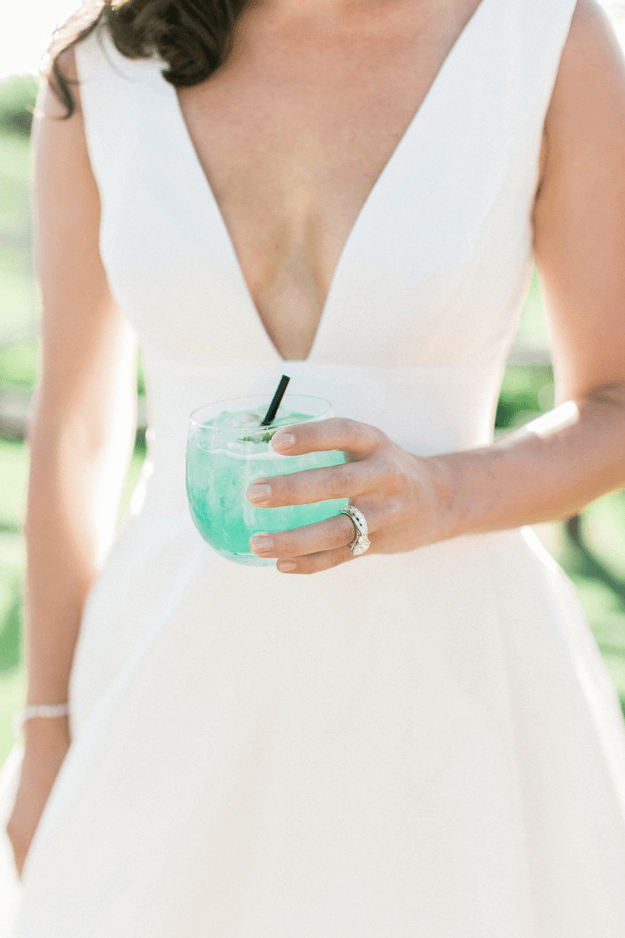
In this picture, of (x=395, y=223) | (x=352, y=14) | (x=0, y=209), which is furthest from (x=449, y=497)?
(x=0, y=209)

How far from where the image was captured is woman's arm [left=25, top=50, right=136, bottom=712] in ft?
5.07

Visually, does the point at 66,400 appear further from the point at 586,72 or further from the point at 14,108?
the point at 14,108

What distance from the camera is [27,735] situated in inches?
63.1

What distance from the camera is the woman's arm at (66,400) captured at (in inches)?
60.8

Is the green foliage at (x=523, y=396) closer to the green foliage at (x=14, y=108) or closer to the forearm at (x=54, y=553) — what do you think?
the forearm at (x=54, y=553)

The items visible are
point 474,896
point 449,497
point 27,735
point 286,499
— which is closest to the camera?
point 286,499

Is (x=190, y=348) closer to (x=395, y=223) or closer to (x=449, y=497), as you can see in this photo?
(x=395, y=223)

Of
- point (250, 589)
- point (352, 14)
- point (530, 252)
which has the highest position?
point (352, 14)

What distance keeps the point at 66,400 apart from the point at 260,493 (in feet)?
2.47

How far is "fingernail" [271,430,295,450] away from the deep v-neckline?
447 mm

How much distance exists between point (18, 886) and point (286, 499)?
1122mm

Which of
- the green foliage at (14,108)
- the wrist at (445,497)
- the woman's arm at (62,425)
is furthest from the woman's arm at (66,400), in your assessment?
the green foliage at (14,108)

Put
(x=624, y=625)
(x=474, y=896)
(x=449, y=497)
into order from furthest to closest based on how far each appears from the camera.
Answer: (x=624, y=625), (x=474, y=896), (x=449, y=497)

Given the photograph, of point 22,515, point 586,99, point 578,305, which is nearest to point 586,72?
point 586,99
